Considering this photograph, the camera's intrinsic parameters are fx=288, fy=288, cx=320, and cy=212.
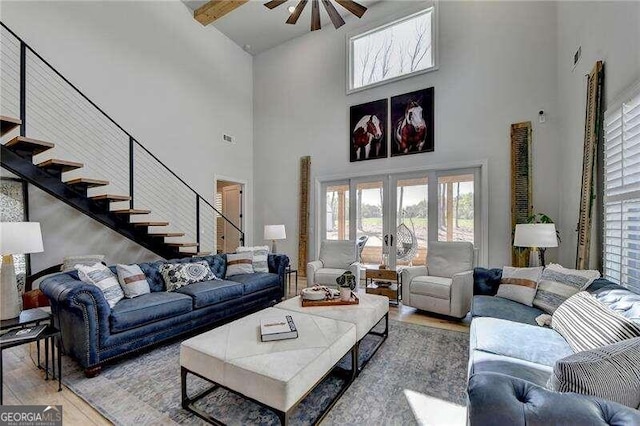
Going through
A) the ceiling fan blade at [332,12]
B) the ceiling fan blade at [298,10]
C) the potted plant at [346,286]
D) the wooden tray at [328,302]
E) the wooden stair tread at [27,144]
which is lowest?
the wooden tray at [328,302]

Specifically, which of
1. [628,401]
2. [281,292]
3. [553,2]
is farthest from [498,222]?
[628,401]

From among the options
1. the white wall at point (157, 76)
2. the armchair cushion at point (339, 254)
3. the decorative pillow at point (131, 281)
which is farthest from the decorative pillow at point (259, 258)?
the white wall at point (157, 76)

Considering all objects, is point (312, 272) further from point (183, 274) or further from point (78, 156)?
point (78, 156)

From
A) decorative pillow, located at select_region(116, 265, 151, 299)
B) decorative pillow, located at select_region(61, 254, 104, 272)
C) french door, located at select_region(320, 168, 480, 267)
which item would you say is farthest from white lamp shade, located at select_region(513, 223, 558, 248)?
decorative pillow, located at select_region(61, 254, 104, 272)

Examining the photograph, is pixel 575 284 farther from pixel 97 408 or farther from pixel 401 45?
pixel 401 45

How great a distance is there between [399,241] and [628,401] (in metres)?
4.36

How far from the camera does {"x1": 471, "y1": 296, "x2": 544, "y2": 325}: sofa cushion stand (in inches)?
94.6

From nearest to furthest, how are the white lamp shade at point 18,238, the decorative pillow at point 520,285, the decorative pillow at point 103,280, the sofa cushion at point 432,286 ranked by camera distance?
the white lamp shade at point 18,238 → the decorative pillow at point 103,280 → the decorative pillow at point 520,285 → the sofa cushion at point 432,286

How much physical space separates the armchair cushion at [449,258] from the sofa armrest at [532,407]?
2999 millimetres

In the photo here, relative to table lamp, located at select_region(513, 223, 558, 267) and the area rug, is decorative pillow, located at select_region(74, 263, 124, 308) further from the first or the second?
table lamp, located at select_region(513, 223, 558, 267)

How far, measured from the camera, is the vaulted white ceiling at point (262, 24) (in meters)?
5.79

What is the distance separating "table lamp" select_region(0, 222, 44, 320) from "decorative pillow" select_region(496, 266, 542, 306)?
170 inches

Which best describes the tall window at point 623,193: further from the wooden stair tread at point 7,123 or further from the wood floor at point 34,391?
the wooden stair tread at point 7,123

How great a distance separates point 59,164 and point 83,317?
2192 millimetres
